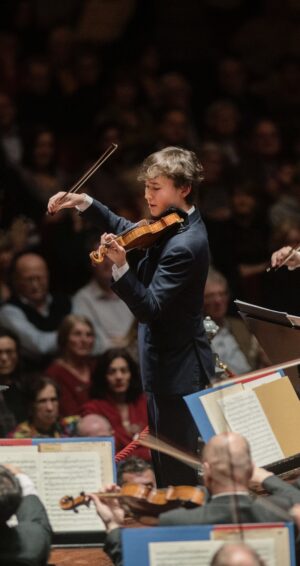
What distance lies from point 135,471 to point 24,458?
3.38ft

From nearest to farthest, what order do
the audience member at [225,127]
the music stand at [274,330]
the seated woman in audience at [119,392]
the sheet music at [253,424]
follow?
the sheet music at [253,424] → the music stand at [274,330] → the seated woman in audience at [119,392] → the audience member at [225,127]

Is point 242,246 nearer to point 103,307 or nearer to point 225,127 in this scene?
point 103,307

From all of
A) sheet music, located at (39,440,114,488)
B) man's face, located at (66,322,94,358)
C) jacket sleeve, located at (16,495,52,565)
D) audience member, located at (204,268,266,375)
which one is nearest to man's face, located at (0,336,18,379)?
man's face, located at (66,322,94,358)

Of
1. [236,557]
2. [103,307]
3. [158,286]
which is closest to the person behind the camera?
[236,557]

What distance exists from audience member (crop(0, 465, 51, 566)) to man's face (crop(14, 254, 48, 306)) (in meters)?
2.88

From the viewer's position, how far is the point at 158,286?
4855mm

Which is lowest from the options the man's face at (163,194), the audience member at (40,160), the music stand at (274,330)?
the music stand at (274,330)

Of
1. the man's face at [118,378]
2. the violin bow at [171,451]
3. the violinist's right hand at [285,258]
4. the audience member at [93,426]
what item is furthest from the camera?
the man's face at [118,378]

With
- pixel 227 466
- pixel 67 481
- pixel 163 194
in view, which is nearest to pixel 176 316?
pixel 163 194

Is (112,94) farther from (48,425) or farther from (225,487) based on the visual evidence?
(225,487)

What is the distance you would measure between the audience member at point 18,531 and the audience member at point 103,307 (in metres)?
3.05

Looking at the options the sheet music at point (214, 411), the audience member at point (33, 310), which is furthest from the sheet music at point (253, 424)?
the audience member at point (33, 310)

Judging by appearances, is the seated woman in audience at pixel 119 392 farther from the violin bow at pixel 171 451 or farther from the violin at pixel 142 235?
the violin at pixel 142 235

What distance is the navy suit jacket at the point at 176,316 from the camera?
16.0 feet
